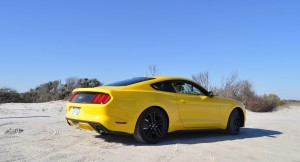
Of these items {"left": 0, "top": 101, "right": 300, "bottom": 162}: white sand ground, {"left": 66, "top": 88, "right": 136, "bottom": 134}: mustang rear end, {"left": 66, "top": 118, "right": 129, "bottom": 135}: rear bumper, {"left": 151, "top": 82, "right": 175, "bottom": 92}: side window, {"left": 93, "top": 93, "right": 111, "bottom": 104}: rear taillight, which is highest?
{"left": 151, "top": 82, "right": 175, "bottom": 92}: side window

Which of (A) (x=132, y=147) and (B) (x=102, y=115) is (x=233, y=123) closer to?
(A) (x=132, y=147)

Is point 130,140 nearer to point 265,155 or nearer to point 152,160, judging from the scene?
point 152,160

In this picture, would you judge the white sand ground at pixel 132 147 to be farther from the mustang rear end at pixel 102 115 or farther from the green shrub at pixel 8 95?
the green shrub at pixel 8 95

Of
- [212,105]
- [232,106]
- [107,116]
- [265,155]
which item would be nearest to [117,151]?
[107,116]

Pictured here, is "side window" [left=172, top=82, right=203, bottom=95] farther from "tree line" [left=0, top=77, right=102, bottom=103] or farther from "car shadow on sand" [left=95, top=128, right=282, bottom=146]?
"tree line" [left=0, top=77, right=102, bottom=103]

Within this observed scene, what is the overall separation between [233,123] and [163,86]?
2653 mm

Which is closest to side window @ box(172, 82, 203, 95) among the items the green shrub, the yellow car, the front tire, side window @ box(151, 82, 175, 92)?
the yellow car

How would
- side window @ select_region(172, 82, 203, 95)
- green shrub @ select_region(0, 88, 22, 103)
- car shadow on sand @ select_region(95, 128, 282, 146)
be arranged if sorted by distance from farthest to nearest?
green shrub @ select_region(0, 88, 22, 103) < side window @ select_region(172, 82, 203, 95) < car shadow on sand @ select_region(95, 128, 282, 146)

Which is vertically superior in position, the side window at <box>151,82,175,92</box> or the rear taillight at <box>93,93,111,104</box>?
the side window at <box>151,82,175,92</box>

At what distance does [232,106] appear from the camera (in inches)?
378

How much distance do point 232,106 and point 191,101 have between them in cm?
174

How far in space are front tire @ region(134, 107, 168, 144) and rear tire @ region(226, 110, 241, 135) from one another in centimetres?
244

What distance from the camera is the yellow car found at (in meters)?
6.98

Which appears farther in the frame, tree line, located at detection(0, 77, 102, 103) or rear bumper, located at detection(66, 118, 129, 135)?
tree line, located at detection(0, 77, 102, 103)
